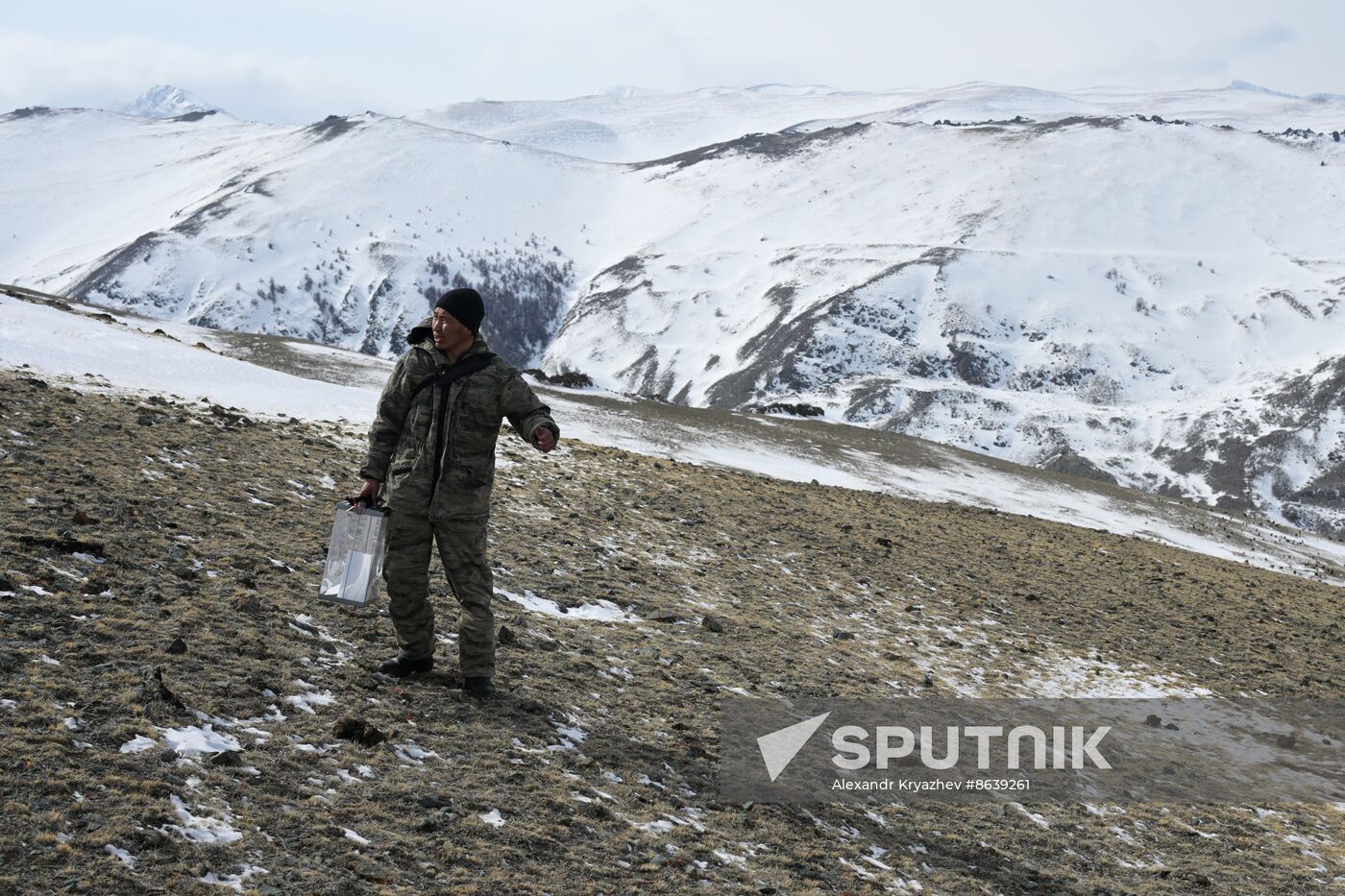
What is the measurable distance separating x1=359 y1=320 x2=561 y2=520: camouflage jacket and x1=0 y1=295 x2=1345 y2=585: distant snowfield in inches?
490

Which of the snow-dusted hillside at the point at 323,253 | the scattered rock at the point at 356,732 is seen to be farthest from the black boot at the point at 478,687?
the snow-dusted hillside at the point at 323,253

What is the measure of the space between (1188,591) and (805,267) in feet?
438

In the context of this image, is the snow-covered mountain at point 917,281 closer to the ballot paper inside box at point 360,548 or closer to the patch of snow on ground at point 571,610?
the patch of snow on ground at point 571,610

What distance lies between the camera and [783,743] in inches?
371

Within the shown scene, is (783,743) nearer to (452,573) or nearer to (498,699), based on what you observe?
(498,699)

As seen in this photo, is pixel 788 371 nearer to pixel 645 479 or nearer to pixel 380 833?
pixel 645 479

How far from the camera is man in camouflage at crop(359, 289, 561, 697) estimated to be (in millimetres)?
8055

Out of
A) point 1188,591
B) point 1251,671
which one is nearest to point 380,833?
point 1251,671

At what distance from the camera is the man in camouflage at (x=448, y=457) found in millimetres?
8055

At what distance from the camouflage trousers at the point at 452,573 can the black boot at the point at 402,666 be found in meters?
0.33

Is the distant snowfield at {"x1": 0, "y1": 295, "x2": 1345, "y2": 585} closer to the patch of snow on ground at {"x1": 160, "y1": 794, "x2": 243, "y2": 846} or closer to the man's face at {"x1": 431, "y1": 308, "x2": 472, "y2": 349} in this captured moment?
the man's face at {"x1": 431, "y1": 308, "x2": 472, "y2": 349}

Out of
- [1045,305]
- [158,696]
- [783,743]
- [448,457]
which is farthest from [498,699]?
[1045,305]

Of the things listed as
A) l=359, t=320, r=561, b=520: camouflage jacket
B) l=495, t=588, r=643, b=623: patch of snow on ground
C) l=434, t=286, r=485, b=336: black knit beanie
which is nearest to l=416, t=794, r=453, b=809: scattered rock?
l=359, t=320, r=561, b=520: camouflage jacket

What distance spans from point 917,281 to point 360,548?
449 feet
